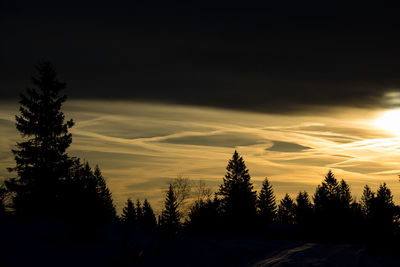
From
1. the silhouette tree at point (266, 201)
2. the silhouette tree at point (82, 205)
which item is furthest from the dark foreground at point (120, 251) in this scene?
the silhouette tree at point (266, 201)

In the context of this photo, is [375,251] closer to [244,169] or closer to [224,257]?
[224,257]

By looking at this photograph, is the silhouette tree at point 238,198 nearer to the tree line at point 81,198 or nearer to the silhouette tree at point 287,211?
the tree line at point 81,198

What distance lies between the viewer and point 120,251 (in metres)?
18.7

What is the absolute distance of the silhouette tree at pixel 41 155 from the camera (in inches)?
1209

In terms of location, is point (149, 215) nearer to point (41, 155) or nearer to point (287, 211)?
point (287, 211)

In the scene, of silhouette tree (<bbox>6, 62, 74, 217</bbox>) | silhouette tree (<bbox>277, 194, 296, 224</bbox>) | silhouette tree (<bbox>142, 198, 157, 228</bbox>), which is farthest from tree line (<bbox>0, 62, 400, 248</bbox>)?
silhouette tree (<bbox>277, 194, 296, 224</bbox>)

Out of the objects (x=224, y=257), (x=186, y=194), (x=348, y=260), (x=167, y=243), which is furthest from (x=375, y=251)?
(x=186, y=194)

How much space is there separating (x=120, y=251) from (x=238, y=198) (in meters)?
44.8

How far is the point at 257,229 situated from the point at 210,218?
20.7m

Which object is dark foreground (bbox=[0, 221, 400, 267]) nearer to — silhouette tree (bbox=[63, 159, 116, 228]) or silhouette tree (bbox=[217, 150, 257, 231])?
silhouette tree (bbox=[63, 159, 116, 228])

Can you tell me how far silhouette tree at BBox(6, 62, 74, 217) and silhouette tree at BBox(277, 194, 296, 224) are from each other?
94648 mm

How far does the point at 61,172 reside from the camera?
31.8m

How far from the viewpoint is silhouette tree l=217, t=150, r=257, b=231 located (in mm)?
59500

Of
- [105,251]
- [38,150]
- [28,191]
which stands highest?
[38,150]
